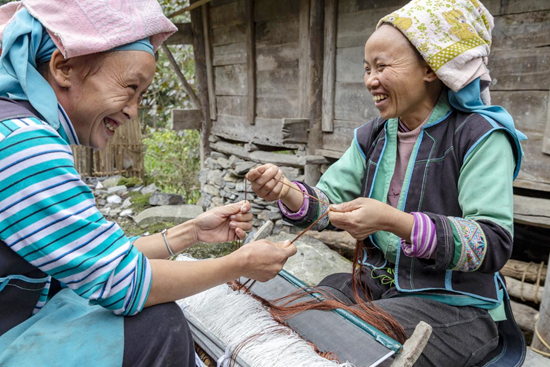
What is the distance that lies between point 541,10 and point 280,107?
3229 mm

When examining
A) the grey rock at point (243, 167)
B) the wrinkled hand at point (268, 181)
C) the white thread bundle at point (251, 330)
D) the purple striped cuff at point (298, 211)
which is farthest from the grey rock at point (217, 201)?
the white thread bundle at point (251, 330)

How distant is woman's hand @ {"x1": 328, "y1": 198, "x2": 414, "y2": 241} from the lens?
1839 mm

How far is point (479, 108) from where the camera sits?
81.5 inches

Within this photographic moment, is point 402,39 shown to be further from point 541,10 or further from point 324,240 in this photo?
point 324,240

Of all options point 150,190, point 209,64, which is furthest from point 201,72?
point 150,190

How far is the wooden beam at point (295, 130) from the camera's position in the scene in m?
4.99

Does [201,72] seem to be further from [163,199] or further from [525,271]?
[525,271]

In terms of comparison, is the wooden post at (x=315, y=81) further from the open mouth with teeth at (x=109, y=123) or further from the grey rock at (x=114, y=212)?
the grey rock at (x=114, y=212)

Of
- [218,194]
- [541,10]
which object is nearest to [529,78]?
[541,10]

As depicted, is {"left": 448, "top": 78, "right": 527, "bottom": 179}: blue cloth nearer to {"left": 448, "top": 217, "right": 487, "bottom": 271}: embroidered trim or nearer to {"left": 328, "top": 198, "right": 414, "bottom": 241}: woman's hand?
{"left": 448, "top": 217, "right": 487, "bottom": 271}: embroidered trim

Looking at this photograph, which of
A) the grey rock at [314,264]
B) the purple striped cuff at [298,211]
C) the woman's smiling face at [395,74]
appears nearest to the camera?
the woman's smiling face at [395,74]

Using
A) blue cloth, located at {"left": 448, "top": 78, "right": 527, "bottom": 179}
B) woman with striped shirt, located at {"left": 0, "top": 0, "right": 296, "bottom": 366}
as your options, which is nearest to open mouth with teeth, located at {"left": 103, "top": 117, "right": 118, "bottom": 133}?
woman with striped shirt, located at {"left": 0, "top": 0, "right": 296, "bottom": 366}

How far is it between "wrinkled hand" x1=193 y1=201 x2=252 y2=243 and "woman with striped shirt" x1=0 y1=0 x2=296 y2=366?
480 millimetres

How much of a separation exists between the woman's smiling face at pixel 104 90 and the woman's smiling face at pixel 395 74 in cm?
107
